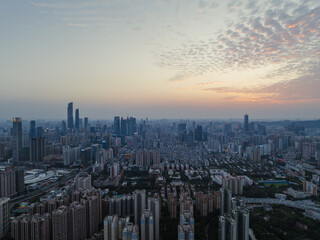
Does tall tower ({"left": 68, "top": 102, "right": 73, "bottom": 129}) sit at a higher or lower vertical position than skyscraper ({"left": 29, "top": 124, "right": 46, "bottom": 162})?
higher

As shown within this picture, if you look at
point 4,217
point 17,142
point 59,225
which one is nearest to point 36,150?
point 17,142

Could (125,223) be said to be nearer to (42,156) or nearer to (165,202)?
(165,202)

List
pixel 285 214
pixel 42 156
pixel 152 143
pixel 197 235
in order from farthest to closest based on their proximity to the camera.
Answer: pixel 152 143 < pixel 42 156 < pixel 285 214 < pixel 197 235

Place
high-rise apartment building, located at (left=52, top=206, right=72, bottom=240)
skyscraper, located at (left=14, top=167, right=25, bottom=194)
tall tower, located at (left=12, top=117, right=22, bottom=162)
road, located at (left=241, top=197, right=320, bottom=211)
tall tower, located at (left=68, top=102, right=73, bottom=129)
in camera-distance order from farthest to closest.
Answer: tall tower, located at (left=68, top=102, right=73, bottom=129) → tall tower, located at (left=12, top=117, right=22, bottom=162) → skyscraper, located at (left=14, top=167, right=25, bottom=194) → road, located at (left=241, top=197, right=320, bottom=211) → high-rise apartment building, located at (left=52, top=206, right=72, bottom=240)

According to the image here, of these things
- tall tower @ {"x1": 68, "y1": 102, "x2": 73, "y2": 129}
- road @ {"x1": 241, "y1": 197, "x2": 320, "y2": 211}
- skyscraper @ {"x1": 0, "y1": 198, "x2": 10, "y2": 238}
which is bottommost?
road @ {"x1": 241, "y1": 197, "x2": 320, "y2": 211}

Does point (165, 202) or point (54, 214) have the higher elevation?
point (54, 214)

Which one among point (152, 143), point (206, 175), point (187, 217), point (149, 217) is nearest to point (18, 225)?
point (149, 217)

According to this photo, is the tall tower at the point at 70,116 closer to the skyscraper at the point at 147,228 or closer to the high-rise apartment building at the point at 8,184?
the high-rise apartment building at the point at 8,184

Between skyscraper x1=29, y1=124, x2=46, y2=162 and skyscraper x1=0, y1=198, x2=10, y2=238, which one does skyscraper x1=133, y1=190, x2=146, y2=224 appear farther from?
skyscraper x1=29, y1=124, x2=46, y2=162

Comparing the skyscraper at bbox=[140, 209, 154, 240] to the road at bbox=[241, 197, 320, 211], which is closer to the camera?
the skyscraper at bbox=[140, 209, 154, 240]

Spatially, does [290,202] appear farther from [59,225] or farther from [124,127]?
[124,127]

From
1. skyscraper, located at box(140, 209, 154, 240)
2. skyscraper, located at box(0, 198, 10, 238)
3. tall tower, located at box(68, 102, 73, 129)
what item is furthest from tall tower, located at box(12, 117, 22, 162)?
tall tower, located at box(68, 102, 73, 129)
